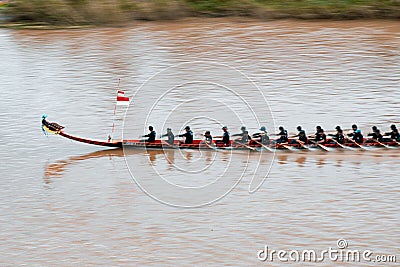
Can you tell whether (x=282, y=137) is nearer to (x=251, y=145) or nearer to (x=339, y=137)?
(x=251, y=145)

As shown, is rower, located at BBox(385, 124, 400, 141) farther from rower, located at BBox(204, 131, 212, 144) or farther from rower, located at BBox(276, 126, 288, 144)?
rower, located at BBox(204, 131, 212, 144)

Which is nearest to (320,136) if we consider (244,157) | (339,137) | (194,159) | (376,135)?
(339,137)

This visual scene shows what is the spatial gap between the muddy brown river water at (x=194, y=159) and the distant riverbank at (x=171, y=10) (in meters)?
2.63

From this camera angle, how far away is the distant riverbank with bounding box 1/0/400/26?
82.8 feet

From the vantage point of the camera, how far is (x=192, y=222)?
1118cm

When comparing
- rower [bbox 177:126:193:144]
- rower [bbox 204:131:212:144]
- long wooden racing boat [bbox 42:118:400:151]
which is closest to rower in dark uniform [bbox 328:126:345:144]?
long wooden racing boat [bbox 42:118:400:151]

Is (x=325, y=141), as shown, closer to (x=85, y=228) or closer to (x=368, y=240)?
(x=368, y=240)

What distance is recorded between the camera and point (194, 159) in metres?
13.6

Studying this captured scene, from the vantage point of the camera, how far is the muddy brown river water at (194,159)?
10.6 metres

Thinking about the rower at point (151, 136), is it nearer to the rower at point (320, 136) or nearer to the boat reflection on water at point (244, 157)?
the boat reflection on water at point (244, 157)

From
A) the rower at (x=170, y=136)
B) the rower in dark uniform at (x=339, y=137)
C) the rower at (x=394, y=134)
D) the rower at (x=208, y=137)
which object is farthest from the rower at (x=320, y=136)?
the rower at (x=170, y=136)

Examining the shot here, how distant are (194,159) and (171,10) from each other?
41.8 feet

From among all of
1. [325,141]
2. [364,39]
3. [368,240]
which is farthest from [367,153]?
[364,39]

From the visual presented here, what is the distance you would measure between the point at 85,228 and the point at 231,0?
→ 16121 millimetres
